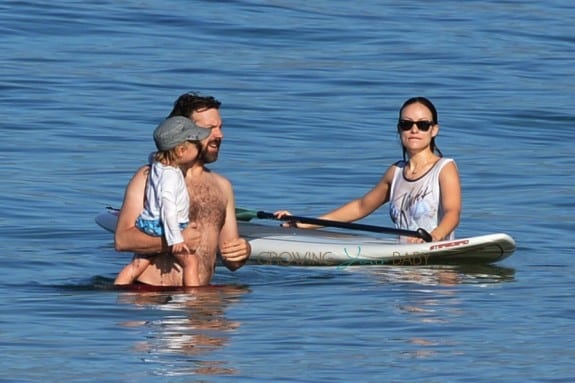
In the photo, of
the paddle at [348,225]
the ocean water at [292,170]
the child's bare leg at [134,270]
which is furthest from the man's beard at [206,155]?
the paddle at [348,225]

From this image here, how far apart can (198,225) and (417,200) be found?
205 centimetres

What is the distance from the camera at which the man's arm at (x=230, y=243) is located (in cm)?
952

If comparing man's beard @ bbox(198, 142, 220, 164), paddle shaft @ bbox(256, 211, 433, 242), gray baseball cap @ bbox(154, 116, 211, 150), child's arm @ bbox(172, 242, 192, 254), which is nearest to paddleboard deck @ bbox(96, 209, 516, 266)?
paddle shaft @ bbox(256, 211, 433, 242)

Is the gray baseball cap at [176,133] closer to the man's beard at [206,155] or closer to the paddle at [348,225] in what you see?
the man's beard at [206,155]

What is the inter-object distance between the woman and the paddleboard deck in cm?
12

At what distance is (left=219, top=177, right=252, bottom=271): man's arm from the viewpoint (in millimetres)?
9523

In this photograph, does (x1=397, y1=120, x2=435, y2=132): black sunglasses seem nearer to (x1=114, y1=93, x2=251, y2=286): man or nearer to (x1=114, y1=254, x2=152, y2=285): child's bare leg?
(x1=114, y1=93, x2=251, y2=286): man

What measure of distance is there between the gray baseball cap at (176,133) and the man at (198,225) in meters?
0.16

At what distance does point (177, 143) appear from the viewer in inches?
360

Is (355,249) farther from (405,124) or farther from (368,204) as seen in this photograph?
(405,124)

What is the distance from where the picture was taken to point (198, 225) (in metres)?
9.58

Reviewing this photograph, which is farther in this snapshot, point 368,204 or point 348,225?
point 368,204

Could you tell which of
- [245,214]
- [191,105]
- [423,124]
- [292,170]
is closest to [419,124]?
[423,124]

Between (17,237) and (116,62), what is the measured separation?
9.40 m
